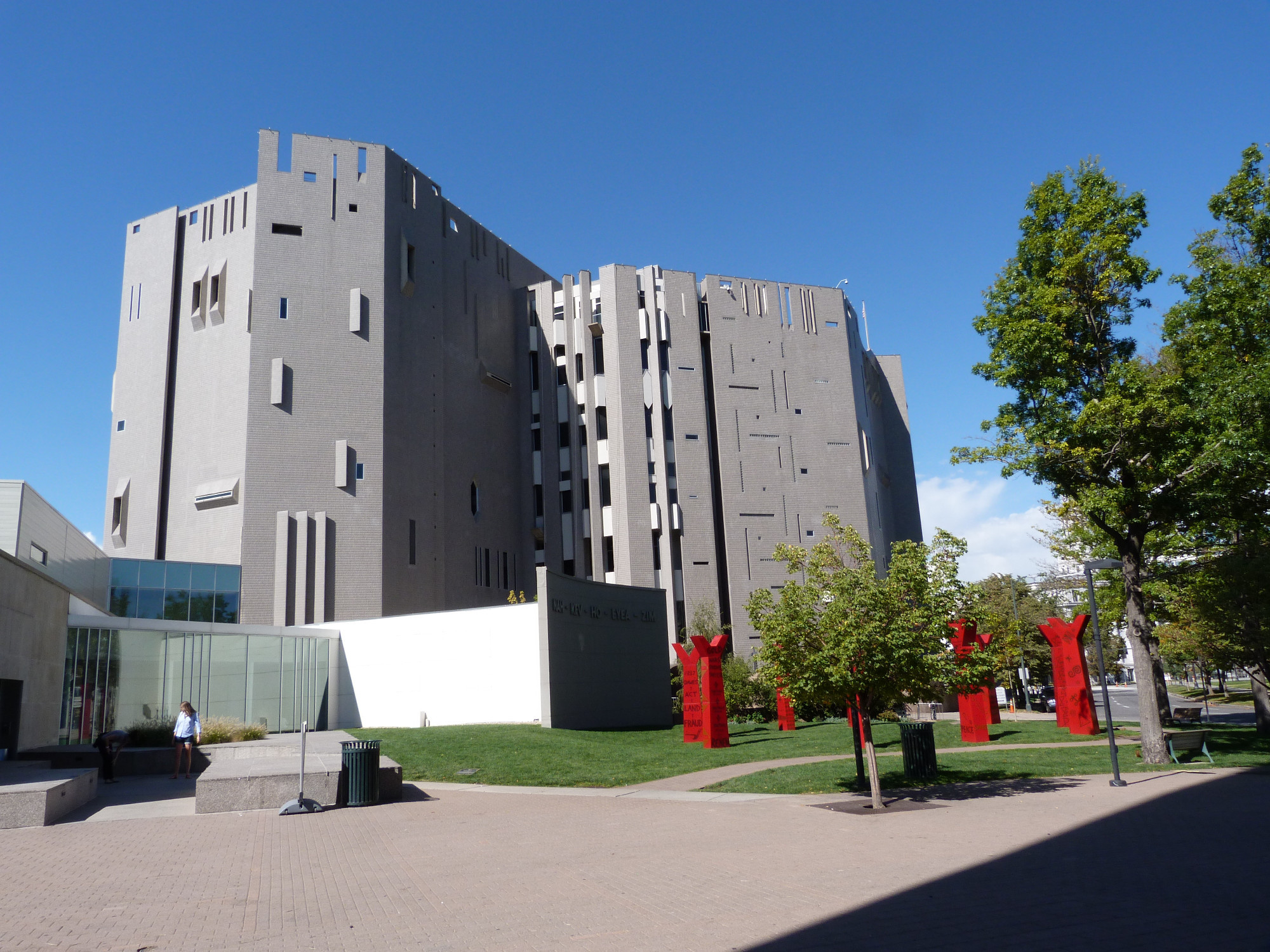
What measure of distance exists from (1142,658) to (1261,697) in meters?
12.4

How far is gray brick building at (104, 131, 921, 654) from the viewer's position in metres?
41.5

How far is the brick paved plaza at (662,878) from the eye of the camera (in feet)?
22.5

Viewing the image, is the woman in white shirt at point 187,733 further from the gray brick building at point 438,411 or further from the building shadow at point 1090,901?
the gray brick building at point 438,411

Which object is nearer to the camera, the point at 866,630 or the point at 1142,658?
the point at 866,630

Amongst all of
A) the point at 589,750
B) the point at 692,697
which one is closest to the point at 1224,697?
the point at 692,697

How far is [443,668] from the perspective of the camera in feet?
111

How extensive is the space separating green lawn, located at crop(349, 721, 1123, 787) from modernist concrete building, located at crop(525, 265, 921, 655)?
21.9 meters

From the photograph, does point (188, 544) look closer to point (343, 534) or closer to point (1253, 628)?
point (343, 534)

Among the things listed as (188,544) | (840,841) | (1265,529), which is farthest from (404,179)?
(840,841)

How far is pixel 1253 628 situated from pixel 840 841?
19973mm

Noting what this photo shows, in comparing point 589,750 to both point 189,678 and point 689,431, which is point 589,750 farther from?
point 689,431

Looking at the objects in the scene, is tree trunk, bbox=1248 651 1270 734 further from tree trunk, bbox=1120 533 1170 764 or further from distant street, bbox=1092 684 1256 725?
tree trunk, bbox=1120 533 1170 764

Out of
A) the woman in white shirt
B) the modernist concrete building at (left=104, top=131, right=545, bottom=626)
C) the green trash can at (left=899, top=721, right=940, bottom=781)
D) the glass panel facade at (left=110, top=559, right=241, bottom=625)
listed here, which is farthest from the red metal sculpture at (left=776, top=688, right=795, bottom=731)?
the glass panel facade at (left=110, top=559, right=241, bottom=625)

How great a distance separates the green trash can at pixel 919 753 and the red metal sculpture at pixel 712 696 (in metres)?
9.14
